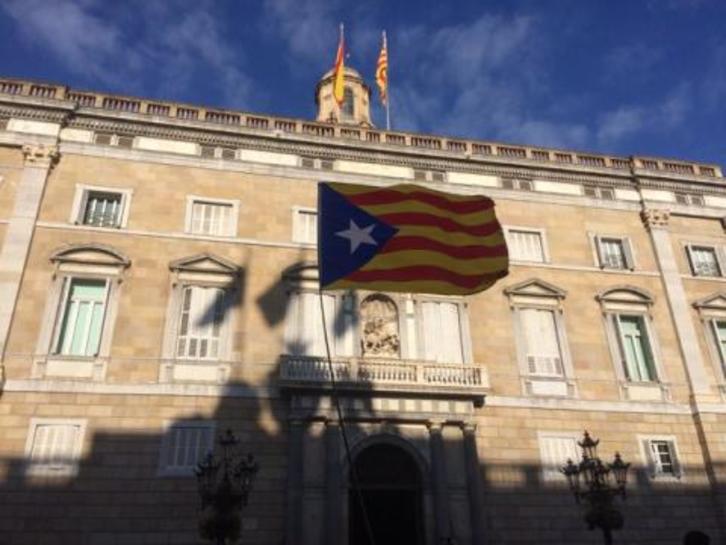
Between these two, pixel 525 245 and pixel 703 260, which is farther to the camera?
pixel 703 260

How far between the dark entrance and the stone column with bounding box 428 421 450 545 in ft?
1.73

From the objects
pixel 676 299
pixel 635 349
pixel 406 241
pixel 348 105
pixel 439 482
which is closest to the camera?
pixel 406 241

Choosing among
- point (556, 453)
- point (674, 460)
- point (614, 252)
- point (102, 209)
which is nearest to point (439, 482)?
point (556, 453)

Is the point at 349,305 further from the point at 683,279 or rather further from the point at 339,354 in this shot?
the point at 683,279

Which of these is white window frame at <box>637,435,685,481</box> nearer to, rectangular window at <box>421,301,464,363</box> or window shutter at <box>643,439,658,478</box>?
window shutter at <box>643,439,658,478</box>

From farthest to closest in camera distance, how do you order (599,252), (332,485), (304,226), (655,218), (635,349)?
(655,218)
(599,252)
(635,349)
(304,226)
(332,485)

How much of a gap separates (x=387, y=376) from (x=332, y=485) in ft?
11.5

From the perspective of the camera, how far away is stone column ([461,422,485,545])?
1817 cm

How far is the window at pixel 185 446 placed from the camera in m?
17.8

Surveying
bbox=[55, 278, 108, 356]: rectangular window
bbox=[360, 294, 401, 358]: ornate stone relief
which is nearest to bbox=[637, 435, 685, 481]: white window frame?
bbox=[360, 294, 401, 358]: ornate stone relief

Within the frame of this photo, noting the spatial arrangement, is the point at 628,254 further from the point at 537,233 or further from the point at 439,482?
the point at 439,482

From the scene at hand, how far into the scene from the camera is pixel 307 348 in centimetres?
2005

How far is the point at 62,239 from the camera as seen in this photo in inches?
790

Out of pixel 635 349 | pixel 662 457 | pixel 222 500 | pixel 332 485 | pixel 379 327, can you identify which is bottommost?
pixel 222 500
